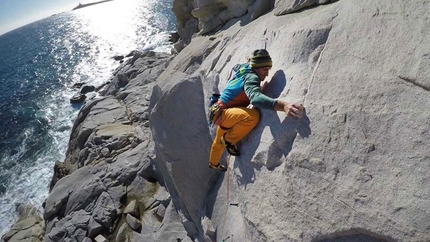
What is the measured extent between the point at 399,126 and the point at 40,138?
35.9 m

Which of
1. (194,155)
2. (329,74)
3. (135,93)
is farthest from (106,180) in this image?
(329,74)

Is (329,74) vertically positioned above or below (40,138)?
above

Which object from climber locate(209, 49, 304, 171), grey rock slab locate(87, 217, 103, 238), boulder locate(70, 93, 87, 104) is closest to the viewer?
climber locate(209, 49, 304, 171)

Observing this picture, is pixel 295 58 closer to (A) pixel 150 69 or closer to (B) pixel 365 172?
(B) pixel 365 172

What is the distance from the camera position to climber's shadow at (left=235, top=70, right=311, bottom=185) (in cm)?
647

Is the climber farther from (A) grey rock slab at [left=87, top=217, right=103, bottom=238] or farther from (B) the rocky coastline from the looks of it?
(A) grey rock slab at [left=87, top=217, right=103, bottom=238]

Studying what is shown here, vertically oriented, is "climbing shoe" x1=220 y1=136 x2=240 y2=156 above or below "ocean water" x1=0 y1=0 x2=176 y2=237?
above

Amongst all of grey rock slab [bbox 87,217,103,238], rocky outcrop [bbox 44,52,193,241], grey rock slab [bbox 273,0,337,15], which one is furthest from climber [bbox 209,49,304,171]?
grey rock slab [bbox 87,217,103,238]

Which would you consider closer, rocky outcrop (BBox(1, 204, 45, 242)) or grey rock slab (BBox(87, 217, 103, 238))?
grey rock slab (BBox(87, 217, 103, 238))

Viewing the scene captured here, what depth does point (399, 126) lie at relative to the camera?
503 centimetres

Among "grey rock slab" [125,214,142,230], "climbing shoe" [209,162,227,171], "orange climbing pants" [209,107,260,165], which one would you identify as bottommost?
"grey rock slab" [125,214,142,230]

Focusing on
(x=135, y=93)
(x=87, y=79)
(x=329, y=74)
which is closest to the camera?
(x=329, y=74)

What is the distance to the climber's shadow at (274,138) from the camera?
6.47 meters

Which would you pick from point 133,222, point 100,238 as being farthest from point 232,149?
point 100,238
